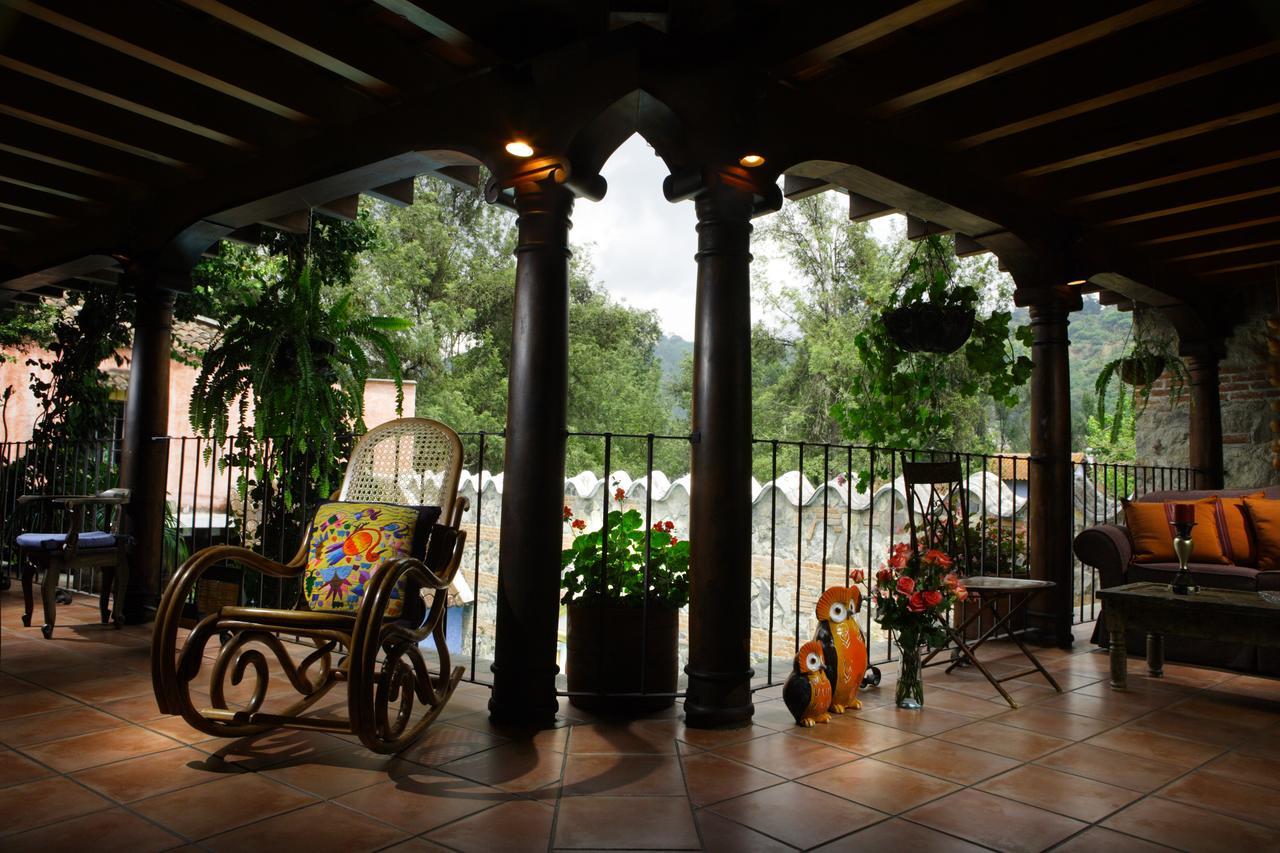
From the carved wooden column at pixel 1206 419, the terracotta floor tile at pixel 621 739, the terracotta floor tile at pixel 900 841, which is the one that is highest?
the carved wooden column at pixel 1206 419

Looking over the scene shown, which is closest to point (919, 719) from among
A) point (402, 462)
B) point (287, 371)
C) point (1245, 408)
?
point (402, 462)

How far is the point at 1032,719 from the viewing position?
306cm

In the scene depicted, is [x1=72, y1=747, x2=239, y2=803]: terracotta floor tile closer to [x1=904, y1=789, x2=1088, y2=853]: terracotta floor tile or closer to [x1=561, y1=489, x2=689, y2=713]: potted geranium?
[x1=561, y1=489, x2=689, y2=713]: potted geranium

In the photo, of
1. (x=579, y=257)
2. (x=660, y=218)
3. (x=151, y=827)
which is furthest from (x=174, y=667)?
(x=660, y=218)

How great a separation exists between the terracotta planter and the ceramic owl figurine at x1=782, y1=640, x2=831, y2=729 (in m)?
0.48

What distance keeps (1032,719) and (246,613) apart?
9.08 ft

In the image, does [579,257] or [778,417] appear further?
[579,257]

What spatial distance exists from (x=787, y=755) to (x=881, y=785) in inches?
13.5

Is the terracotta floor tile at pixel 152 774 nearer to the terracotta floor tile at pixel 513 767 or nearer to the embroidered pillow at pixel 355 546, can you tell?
the embroidered pillow at pixel 355 546

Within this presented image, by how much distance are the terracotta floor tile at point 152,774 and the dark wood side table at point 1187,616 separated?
3440 millimetres

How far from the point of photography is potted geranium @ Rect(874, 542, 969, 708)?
3205 millimetres

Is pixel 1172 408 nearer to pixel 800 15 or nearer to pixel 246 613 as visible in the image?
pixel 800 15

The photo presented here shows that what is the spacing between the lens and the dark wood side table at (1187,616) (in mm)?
3168

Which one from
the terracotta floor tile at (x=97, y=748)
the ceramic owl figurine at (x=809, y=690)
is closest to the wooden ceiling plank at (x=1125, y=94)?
the ceramic owl figurine at (x=809, y=690)
